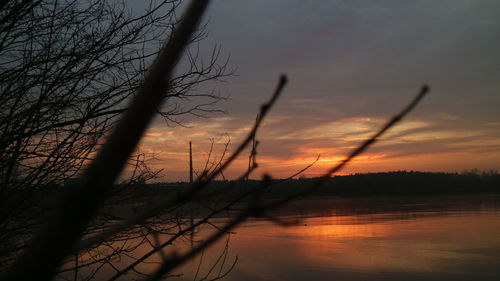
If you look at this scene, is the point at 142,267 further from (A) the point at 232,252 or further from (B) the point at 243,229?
(B) the point at 243,229

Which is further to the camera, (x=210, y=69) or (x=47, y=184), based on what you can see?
(x=210, y=69)

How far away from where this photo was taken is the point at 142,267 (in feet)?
43.2

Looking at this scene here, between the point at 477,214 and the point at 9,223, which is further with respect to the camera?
the point at 477,214

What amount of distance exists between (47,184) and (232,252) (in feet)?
46.8

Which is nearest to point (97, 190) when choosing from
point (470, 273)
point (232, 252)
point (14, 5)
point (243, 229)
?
point (14, 5)

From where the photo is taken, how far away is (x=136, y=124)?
509 mm

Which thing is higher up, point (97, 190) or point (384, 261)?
point (97, 190)

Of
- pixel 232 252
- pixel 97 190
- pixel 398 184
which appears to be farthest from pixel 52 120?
pixel 398 184

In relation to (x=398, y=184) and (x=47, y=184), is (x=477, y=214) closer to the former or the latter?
(x=47, y=184)

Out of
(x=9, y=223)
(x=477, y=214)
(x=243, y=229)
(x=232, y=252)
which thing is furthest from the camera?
(x=477, y=214)

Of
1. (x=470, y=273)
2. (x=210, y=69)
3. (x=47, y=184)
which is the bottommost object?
(x=470, y=273)

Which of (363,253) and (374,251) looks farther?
(374,251)

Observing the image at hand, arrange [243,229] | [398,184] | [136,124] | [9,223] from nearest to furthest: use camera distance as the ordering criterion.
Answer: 1. [136,124]
2. [9,223]
3. [243,229]
4. [398,184]

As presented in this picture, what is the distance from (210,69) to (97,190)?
4.47 meters
